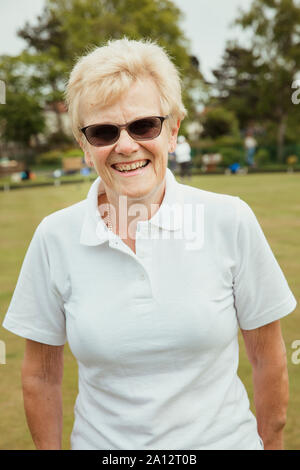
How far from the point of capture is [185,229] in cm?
171

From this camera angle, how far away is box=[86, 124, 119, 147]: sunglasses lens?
171cm

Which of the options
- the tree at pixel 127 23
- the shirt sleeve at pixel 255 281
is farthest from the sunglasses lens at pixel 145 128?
the tree at pixel 127 23

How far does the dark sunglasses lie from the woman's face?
13mm

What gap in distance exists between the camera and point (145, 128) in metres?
1.72

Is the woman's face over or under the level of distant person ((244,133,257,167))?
over

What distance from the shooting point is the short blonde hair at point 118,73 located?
1.65 metres

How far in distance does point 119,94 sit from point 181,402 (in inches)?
37.7

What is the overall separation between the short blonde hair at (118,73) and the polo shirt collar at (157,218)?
0.85ft

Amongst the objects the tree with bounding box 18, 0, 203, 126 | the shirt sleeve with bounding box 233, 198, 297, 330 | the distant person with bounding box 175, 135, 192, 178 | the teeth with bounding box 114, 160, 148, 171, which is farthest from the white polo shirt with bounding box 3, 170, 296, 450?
the tree with bounding box 18, 0, 203, 126

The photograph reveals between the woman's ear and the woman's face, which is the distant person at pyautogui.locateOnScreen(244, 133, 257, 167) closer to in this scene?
the woman's ear

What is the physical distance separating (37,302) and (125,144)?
0.60m

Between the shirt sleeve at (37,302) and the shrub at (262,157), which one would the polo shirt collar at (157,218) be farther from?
the shrub at (262,157)

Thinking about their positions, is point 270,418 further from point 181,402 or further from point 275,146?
point 275,146

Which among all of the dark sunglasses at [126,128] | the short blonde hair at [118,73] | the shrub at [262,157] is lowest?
the shrub at [262,157]
